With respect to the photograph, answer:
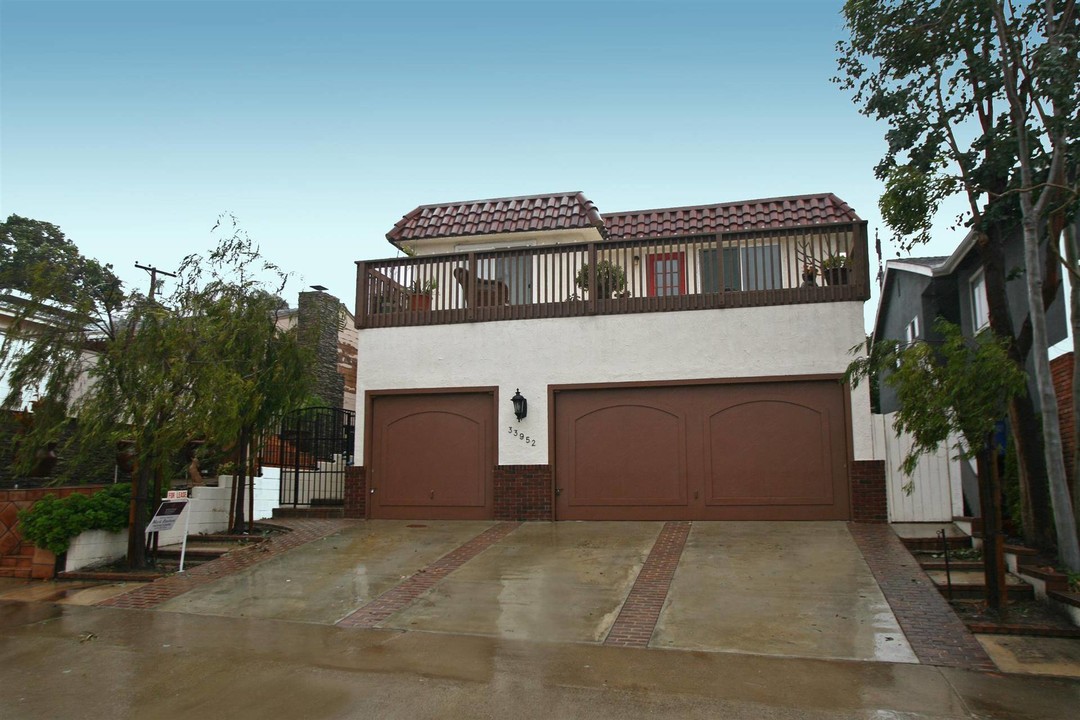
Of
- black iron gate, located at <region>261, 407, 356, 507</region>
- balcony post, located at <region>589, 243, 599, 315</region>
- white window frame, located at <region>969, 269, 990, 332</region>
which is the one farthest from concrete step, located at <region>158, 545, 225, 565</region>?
white window frame, located at <region>969, 269, 990, 332</region>

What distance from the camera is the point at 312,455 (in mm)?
17094

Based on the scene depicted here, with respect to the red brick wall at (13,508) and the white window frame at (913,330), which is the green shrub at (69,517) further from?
the white window frame at (913,330)

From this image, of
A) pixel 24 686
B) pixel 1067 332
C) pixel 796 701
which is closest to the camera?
pixel 796 701

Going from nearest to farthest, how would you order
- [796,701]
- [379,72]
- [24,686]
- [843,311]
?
[796,701]
[24,686]
[843,311]
[379,72]

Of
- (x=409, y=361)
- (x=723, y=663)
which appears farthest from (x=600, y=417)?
(x=723, y=663)

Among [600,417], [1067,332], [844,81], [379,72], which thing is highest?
[379,72]

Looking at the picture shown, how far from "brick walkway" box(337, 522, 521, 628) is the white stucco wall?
7.39 ft

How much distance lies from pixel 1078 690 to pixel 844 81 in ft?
27.7

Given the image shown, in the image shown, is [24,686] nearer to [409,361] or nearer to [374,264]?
[409,361]

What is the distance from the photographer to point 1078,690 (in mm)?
6434

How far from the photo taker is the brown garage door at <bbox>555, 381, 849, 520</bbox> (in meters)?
13.4

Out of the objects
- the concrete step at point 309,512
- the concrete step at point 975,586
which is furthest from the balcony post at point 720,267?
the concrete step at point 309,512

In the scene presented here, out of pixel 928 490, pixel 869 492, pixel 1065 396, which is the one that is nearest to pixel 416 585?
pixel 869 492

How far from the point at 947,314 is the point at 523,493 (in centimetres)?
889
